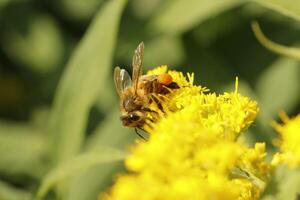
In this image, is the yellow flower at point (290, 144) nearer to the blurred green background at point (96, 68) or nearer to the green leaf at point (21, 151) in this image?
the blurred green background at point (96, 68)

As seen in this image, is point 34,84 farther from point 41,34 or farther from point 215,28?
point 215,28

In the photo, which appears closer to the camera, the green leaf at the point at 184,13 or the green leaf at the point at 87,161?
the green leaf at the point at 87,161

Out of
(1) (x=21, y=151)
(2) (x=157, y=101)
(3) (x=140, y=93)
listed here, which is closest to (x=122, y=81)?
(3) (x=140, y=93)

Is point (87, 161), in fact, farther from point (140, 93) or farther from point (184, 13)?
point (184, 13)

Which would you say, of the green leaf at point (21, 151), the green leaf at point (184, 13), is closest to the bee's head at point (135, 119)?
the green leaf at point (184, 13)

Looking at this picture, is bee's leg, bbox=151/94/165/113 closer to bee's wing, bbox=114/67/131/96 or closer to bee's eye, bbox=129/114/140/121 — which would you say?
bee's eye, bbox=129/114/140/121

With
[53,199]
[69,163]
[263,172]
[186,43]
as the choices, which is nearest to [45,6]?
[186,43]
